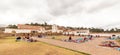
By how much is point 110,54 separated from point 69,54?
5.17 m

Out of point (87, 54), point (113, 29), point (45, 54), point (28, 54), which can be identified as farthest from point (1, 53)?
point (113, 29)

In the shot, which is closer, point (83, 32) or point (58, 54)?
Result: point (58, 54)

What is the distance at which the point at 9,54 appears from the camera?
15500mm

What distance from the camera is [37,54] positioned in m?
15.7

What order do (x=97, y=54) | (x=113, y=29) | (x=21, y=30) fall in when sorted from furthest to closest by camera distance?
(x=113, y=29)
(x=21, y=30)
(x=97, y=54)

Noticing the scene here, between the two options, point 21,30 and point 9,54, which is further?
point 21,30

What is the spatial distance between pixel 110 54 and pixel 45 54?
8.19m

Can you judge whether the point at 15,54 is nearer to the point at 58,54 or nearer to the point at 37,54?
the point at 37,54

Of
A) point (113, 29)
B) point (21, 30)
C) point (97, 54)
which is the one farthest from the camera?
point (113, 29)

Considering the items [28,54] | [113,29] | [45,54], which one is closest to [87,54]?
[45,54]

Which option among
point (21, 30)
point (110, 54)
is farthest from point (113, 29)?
point (110, 54)

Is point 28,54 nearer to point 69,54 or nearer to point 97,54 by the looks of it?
point 69,54

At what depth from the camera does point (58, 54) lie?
15523 mm

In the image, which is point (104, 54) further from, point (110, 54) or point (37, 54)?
point (37, 54)
